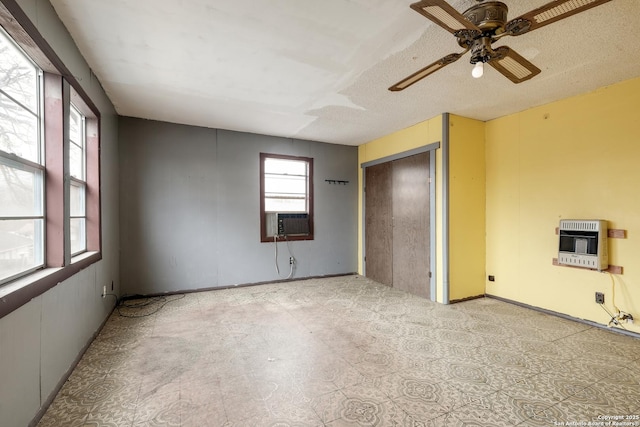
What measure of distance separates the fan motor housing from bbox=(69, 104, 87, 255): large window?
3.33 metres

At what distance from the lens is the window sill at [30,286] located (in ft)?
4.50

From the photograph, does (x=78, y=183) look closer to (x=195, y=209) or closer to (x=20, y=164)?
(x=20, y=164)

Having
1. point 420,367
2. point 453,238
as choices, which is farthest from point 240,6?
point 453,238

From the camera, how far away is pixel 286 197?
16.7 ft

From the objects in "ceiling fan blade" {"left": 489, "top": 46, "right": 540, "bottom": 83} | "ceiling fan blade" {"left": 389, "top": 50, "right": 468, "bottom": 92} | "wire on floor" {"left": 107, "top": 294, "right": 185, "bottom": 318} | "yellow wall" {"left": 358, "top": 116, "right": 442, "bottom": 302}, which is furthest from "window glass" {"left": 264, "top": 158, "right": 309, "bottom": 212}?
"ceiling fan blade" {"left": 489, "top": 46, "right": 540, "bottom": 83}

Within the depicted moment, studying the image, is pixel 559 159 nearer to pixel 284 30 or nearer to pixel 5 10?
pixel 284 30

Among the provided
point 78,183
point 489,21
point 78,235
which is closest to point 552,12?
point 489,21

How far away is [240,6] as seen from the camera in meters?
1.87

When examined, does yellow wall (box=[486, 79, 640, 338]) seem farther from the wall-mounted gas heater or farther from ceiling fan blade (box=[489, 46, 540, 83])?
ceiling fan blade (box=[489, 46, 540, 83])

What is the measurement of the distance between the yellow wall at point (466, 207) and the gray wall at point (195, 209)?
238 centimetres

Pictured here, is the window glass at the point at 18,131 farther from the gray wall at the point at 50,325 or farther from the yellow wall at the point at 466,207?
the yellow wall at the point at 466,207

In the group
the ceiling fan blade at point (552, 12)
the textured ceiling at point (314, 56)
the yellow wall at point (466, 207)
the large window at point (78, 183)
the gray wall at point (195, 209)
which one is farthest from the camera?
the gray wall at point (195, 209)

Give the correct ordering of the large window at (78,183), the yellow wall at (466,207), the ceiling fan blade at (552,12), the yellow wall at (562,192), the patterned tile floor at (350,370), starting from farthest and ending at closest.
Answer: the yellow wall at (466,207) < the yellow wall at (562,192) < the large window at (78,183) < the patterned tile floor at (350,370) < the ceiling fan blade at (552,12)

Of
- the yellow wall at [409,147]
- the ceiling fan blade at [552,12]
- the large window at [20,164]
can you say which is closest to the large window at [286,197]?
the yellow wall at [409,147]
